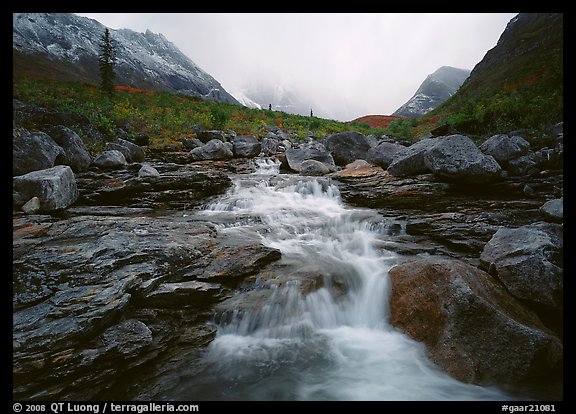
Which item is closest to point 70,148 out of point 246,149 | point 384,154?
point 246,149

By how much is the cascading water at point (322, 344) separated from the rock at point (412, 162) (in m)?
2.77

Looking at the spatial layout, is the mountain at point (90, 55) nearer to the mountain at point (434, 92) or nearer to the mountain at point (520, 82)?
the mountain at point (520, 82)

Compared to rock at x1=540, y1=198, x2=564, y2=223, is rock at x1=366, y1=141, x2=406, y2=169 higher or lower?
higher

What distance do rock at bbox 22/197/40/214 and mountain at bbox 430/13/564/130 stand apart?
522 inches

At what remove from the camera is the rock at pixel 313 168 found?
34.8 feet

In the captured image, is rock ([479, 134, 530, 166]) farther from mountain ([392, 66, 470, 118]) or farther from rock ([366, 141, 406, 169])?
mountain ([392, 66, 470, 118])

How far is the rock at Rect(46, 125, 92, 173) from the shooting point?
26.1ft

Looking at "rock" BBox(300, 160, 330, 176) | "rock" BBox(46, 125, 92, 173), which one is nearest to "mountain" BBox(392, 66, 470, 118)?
"rock" BBox(300, 160, 330, 176)

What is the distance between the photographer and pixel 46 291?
3346mm

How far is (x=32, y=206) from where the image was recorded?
5504 millimetres

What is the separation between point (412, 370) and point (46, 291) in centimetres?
468

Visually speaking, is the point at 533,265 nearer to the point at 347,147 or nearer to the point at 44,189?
the point at 44,189
